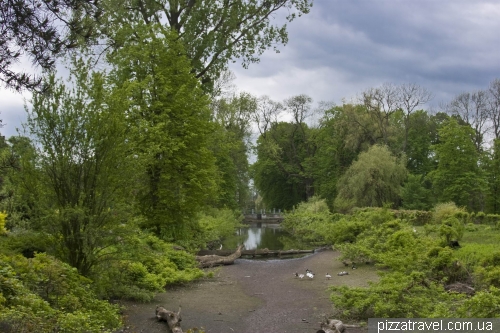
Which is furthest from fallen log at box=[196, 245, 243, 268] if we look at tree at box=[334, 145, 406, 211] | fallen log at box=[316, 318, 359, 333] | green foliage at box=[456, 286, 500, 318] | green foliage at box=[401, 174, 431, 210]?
green foliage at box=[401, 174, 431, 210]

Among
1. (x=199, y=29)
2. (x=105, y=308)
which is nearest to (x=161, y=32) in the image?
(x=199, y=29)

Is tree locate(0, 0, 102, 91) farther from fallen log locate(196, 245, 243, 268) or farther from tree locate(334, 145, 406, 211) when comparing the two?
tree locate(334, 145, 406, 211)

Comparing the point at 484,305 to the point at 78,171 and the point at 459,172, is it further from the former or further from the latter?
the point at 459,172

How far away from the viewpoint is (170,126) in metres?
18.4

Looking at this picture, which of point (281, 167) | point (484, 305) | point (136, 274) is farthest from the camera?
point (281, 167)

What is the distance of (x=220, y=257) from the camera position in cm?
1920

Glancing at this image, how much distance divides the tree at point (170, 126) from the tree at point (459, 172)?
23.5 meters

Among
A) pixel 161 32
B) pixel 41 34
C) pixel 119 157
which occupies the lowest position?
pixel 119 157

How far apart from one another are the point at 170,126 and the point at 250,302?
900cm

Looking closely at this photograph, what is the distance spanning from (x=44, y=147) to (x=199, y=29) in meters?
13.5

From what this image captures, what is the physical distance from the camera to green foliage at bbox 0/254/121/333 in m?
5.77

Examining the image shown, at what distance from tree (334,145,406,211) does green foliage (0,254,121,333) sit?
3097cm

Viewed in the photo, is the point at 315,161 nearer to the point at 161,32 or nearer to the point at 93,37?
the point at 161,32

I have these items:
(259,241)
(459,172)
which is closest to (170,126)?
(259,241)
